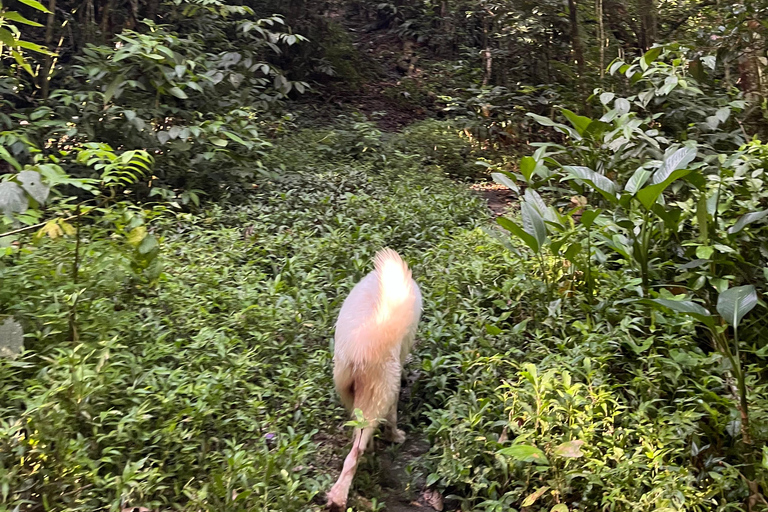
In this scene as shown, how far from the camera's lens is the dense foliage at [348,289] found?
6.29 feet

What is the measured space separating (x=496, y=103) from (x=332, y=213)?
294 cm

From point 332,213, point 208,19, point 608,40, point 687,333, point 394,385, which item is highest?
point 608,40

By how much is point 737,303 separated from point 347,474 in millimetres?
1788

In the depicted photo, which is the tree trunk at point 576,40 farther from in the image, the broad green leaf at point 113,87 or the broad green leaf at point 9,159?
the broad green leaf at point 9,159

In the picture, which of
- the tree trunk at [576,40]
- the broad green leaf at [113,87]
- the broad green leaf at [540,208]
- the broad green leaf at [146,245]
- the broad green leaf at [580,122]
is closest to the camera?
the broad green leaf at [146,245]

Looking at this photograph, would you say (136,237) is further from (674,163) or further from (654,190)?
(674,163)

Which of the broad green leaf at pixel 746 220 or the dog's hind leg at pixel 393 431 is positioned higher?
the broad green leaf at pixel 746 220

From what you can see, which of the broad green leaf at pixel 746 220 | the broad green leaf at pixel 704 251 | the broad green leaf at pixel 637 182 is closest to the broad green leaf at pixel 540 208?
the broad green leaf at pixel 637 182

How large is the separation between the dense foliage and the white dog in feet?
0.54

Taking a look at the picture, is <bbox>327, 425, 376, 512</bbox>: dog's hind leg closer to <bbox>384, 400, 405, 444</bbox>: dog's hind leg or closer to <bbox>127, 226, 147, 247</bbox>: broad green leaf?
<bbox>384, 400, 405, 444</bbox>: dog's hind leg

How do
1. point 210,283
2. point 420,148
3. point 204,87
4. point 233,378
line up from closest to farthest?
point 233,378, point 210,283, point 204,87, point 420,148

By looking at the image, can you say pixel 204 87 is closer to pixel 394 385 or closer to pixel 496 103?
pixel 496 103

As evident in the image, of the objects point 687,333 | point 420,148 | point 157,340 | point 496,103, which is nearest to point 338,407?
point 157,340

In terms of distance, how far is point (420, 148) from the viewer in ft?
20.4
